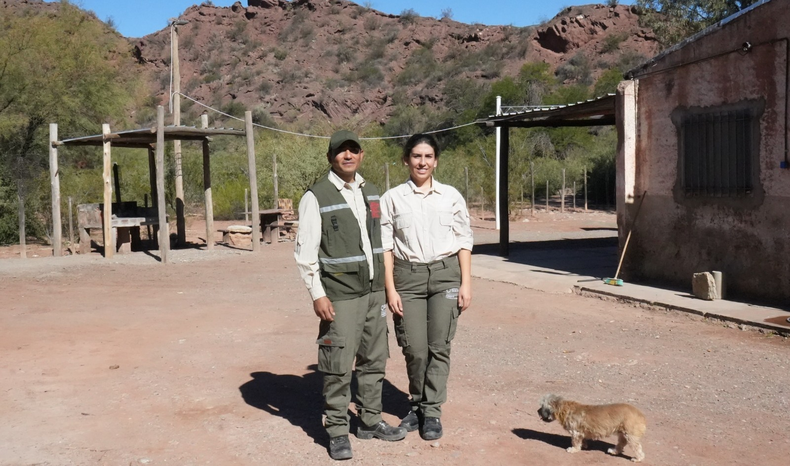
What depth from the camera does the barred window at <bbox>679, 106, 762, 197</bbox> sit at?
31.1 ft

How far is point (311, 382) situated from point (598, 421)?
2.56 meters

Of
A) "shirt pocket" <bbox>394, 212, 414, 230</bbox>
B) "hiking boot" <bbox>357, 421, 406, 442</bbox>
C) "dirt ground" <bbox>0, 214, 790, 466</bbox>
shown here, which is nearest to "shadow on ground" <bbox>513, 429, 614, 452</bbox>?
"dirt ground" <bbox>0, 214, 790, 466</bbox>

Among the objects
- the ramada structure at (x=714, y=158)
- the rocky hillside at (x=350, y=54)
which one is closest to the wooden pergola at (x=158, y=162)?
the ramada structure at (x=714, y=158)

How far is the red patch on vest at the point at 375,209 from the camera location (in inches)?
179

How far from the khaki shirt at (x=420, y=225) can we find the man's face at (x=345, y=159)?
273mm

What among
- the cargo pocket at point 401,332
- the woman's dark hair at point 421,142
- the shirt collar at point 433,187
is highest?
the woman's dark hair at point 421,142

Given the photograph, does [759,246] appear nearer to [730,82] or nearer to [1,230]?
[730,82]

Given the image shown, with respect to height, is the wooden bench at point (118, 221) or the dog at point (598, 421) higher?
the wooden bench at point (118, 221)

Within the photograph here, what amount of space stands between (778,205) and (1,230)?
17806 mm

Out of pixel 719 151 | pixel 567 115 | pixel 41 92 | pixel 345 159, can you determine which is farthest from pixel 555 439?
pixel 41 92

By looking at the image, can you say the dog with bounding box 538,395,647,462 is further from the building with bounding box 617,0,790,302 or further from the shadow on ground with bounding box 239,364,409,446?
the building with bounding box 617,0,790,302

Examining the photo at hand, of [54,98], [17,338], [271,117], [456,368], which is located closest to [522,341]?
[456,368]

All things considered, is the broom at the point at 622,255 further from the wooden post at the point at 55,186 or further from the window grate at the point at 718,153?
the wooden post at the point at 55,186

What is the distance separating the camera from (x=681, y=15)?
3409cm
